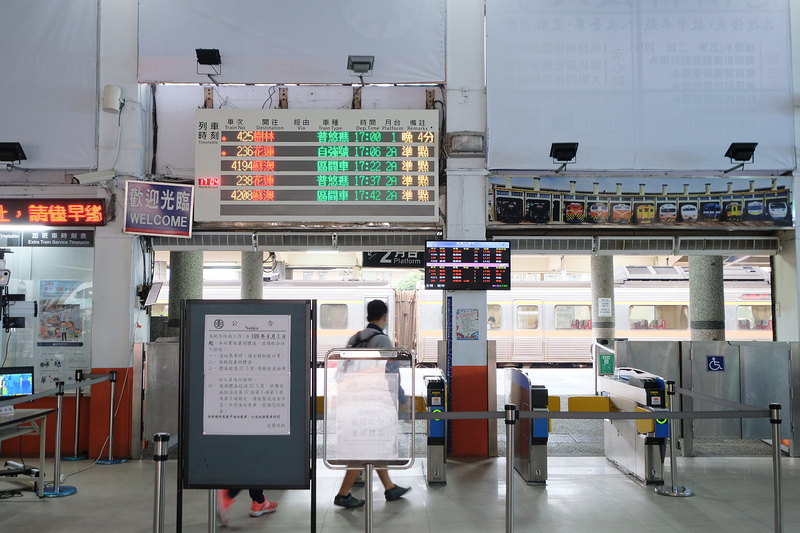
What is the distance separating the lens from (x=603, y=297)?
42.8ft

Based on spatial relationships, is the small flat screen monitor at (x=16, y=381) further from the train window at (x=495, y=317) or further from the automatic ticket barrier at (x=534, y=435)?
the train window at (x=495, y=317)

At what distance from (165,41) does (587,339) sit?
43.2 feet

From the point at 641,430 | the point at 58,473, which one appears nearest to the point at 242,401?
the point at 58,473

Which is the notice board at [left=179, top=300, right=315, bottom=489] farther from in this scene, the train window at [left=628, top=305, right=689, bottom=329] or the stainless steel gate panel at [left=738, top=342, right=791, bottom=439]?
the train window at [left=628, top=305, right=689, bottom=329]

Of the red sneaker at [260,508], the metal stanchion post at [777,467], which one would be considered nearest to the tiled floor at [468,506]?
the red sneaker at [260,508]

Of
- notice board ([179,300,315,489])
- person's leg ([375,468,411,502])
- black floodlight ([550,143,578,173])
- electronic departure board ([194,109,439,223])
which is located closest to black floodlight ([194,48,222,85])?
electronic departure board ([194,109,439,223])

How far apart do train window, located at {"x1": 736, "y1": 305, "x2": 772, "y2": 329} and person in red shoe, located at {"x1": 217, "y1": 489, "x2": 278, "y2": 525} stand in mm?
14460

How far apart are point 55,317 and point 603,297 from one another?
1006cm

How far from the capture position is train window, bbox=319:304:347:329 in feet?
52.8

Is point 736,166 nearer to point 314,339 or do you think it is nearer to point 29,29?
point 314,339

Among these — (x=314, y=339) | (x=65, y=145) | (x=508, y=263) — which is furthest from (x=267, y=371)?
(x=65, y=145)

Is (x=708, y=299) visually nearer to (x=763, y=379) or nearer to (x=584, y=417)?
(x=763, y=379)

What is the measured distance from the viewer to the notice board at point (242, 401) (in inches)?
147

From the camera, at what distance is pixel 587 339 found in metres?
17.0
